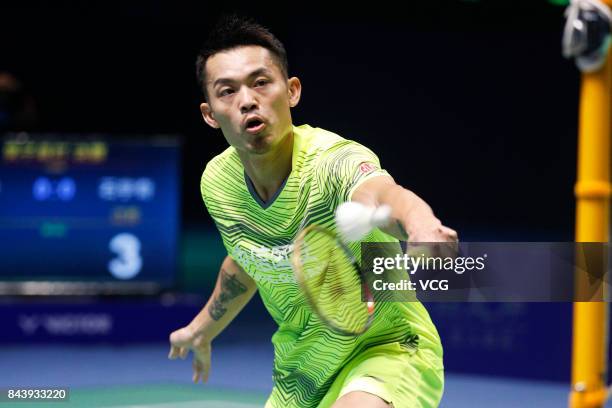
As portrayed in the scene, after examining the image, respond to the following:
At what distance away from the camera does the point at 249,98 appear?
285 cm

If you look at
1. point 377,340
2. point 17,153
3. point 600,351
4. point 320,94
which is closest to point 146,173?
point 17,153

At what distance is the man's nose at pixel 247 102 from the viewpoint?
9.31 ft

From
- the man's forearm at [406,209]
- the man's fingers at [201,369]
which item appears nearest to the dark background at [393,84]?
the man's fingers at [201,369]

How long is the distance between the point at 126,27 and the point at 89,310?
2115 mm

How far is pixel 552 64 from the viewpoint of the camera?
7574mm

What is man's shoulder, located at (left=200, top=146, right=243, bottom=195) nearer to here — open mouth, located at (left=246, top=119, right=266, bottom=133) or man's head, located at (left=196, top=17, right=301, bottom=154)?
man's head, located at (left=196, top=17, right=301, bottom=154)

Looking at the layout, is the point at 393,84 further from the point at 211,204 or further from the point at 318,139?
the point at 318,139

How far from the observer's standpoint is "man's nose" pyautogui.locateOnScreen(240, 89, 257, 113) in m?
2.84

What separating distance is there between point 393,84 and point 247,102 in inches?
184

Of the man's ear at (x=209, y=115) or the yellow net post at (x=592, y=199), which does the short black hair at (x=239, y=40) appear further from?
the yellow net post at (x=592, y=199)

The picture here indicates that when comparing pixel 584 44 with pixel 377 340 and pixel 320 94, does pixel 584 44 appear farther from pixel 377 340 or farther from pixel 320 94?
pixel 320 94

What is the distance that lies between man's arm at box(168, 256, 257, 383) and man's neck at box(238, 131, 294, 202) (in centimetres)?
42

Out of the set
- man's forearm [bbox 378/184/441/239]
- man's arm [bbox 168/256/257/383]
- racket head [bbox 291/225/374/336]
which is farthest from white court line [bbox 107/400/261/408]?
man's forearm [bbox 378/184/441/239]

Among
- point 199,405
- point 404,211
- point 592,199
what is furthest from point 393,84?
point 592,199
